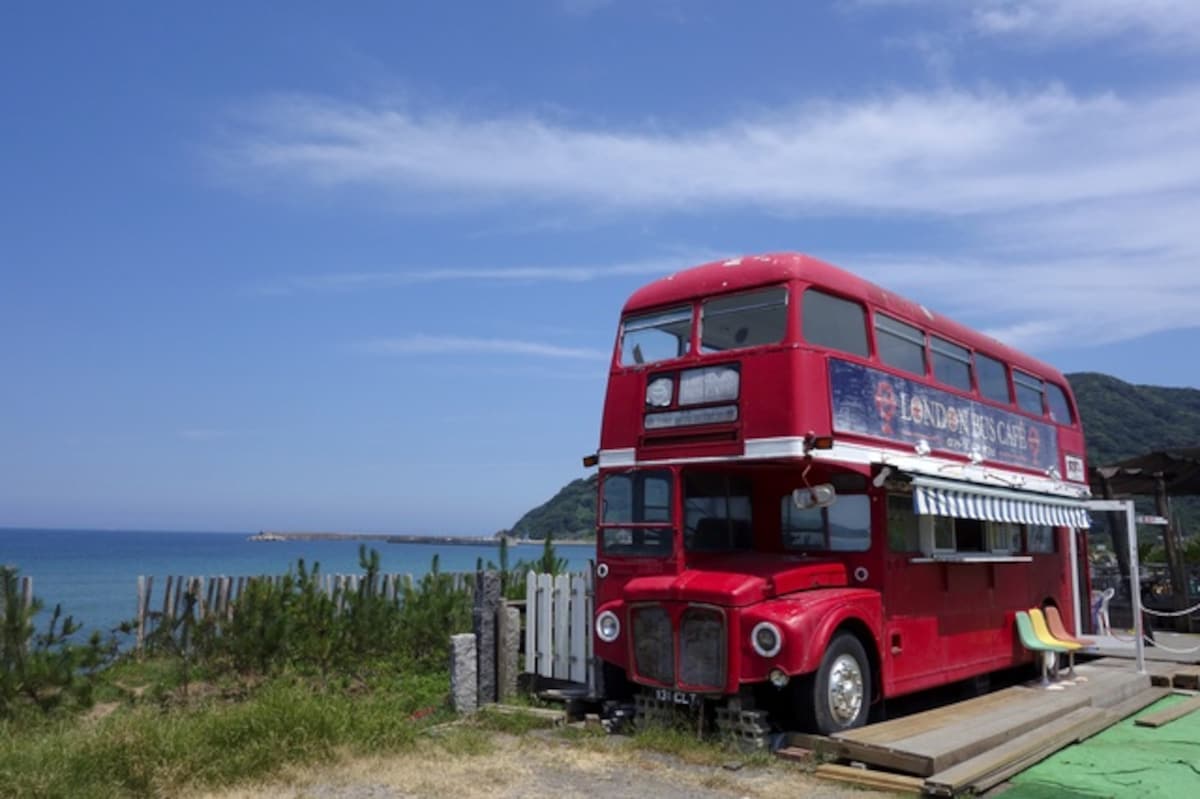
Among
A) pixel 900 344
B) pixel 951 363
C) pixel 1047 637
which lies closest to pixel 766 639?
pixel 900 344

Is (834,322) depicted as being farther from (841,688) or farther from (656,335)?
(841,688)

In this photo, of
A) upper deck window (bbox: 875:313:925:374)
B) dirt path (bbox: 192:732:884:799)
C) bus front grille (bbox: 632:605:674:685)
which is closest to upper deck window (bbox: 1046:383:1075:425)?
upper deck window (bbox: 875:313:925:374)

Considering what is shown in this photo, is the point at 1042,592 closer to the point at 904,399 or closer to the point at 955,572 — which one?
the point at 955,572

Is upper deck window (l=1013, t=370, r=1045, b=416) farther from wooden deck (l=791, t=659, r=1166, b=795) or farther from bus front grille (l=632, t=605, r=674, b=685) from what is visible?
bus front grille (l=632, t=605, r=674, b=685)

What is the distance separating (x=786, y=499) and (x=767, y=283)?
2.18 meters

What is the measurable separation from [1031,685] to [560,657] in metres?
5.58

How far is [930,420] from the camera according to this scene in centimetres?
1048

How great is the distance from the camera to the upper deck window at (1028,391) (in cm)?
1290

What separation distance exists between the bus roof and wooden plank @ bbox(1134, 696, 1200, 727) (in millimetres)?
4398

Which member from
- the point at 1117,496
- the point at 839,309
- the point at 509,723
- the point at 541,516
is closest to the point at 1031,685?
the point at 839,309

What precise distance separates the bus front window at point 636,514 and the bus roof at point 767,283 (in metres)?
1.78

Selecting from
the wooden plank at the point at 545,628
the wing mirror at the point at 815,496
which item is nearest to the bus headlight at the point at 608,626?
the wooden plank at the point at 545,628

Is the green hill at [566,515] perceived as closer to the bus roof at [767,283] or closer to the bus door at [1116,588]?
the bus door at [1116,588]

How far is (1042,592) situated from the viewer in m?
12.9
